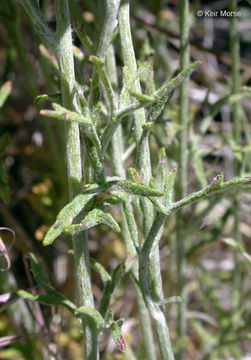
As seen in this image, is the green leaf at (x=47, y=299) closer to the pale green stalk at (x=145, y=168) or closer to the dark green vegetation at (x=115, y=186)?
the dark green vegetation at (x=115, y=186)

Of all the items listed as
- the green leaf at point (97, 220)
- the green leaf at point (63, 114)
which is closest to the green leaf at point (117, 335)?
the green leaf at point (97, 220)

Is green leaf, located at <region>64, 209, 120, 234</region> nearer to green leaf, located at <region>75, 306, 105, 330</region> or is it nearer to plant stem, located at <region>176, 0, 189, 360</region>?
green leaf, located at <region>75, 306, 105, 330</region>

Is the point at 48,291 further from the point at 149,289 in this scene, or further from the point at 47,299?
the point at 149,289

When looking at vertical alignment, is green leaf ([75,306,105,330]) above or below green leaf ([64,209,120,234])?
below

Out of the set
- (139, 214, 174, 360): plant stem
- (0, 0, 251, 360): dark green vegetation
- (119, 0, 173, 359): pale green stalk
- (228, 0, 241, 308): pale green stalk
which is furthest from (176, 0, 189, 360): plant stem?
(139, 214, 174, 360): plant stem

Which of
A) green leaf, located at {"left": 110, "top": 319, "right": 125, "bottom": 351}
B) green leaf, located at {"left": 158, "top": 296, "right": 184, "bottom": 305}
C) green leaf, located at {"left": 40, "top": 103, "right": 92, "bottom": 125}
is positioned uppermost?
green leaf, located at {"left": 40, "top": 103, "right": 92, "bottom": 125}

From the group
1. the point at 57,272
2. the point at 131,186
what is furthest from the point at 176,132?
the point at 57,272

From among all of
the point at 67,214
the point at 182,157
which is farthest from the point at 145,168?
the point at 182,157

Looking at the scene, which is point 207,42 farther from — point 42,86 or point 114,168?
point 114,168
